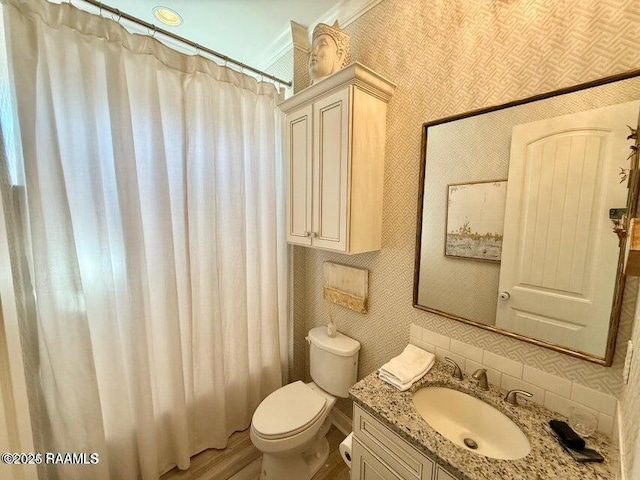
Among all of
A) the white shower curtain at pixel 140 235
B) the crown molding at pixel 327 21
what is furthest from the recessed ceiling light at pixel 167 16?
the crown molding at pixel 327 21

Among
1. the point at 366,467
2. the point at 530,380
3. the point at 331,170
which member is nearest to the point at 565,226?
the point at 530,380

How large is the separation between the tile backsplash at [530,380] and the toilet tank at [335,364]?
0.46 m

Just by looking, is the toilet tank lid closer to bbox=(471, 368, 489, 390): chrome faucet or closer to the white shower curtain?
the white shower curtain

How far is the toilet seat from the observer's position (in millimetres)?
1249

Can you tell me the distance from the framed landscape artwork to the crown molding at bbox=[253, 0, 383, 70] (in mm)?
1153

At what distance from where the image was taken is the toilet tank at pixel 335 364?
1.48m

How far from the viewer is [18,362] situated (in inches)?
37.6

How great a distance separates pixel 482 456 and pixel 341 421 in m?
1.23

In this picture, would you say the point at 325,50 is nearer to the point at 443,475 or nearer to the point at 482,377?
the point at 482,377

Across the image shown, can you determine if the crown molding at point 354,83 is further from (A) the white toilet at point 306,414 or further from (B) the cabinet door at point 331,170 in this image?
(A) the white toilet at point 306,414

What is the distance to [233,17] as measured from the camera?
4.96 ft

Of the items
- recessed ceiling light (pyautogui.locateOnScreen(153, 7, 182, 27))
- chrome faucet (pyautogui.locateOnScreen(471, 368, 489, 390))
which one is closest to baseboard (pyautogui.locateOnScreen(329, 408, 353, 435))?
chrome faucet (pyautogui.locateOnScreen(471, 368, 489, 390))

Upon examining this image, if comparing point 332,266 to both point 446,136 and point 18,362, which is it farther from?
point 18,362

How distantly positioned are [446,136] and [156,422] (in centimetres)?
209
